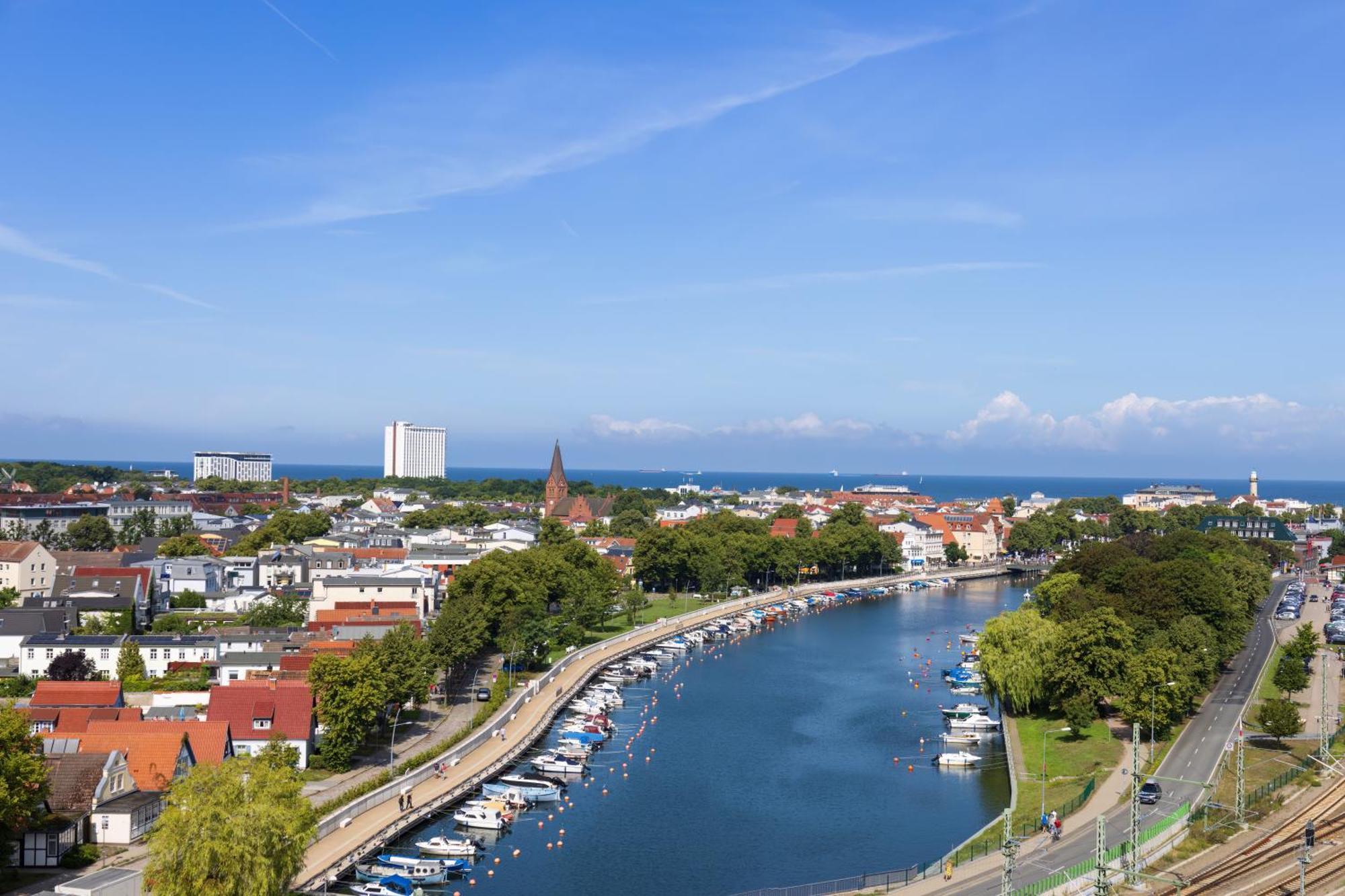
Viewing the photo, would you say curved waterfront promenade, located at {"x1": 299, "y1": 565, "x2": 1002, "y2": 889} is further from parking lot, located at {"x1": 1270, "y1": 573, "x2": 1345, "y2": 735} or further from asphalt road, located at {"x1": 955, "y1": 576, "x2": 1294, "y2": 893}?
parking lot, located at {"x1": 1270, "y1": 573, "x2": 1345, "y2": 735}

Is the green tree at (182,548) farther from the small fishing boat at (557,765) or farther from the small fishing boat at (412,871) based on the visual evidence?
the small fishing boat at (412,871)

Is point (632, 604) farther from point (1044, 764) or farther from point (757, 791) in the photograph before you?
point (1044, 764)

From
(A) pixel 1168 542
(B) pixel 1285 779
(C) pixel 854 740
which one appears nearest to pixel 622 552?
(A) pixel 1168 542

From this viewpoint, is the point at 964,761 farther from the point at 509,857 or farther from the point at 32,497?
the point at 32,497

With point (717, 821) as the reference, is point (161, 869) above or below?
above

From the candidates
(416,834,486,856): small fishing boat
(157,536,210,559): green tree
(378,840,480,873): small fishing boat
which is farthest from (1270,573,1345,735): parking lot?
(157,536,210,559): green tree
